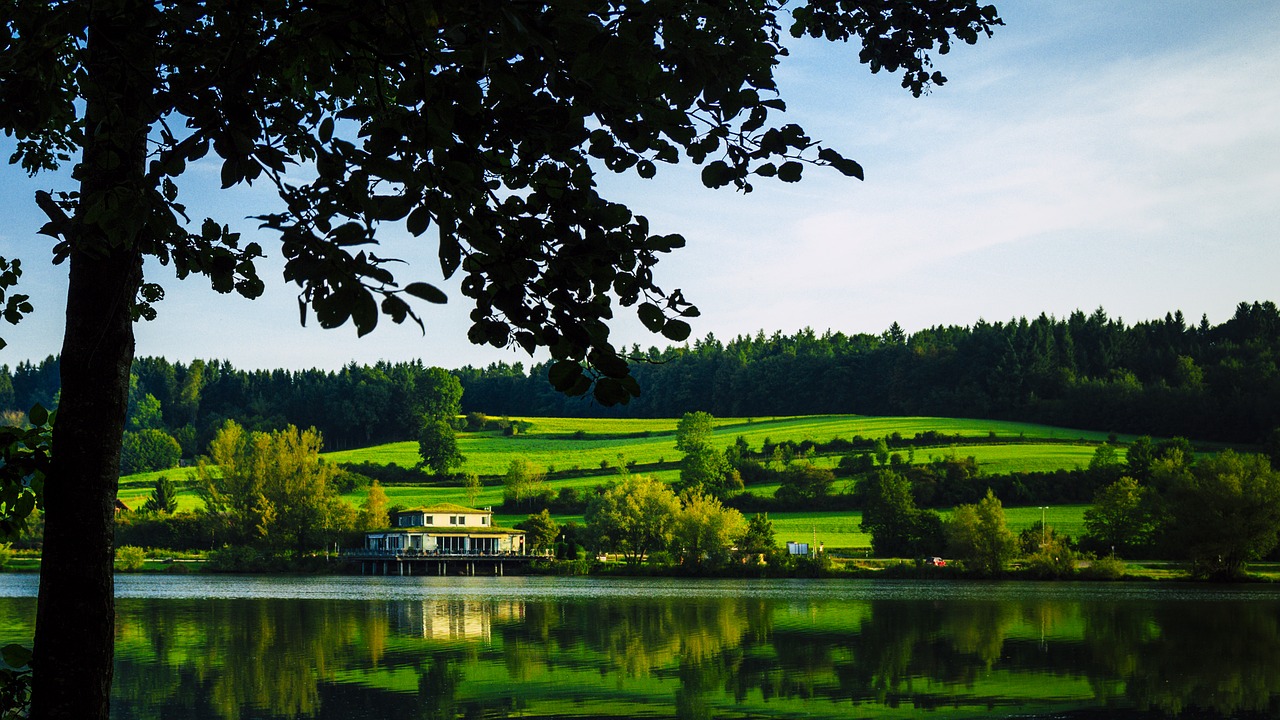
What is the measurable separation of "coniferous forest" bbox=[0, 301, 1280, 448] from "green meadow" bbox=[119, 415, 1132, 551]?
5.48 metres

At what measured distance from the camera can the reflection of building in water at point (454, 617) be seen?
2842 cm

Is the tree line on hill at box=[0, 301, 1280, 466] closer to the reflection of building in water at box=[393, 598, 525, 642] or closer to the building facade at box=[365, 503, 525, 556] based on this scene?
the building facade at box=[365, 503, 525, 556]

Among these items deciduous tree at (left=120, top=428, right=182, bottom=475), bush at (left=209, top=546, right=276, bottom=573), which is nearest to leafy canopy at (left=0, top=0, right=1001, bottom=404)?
bush at (left=209, top=546, right=276, bottom=573)

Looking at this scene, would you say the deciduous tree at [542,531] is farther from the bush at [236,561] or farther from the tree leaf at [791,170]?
the tree leaf at [791,170]

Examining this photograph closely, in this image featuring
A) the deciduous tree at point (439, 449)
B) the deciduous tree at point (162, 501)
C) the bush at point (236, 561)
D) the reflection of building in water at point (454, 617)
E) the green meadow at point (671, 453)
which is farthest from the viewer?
the deciduous tree at point (439, 449)

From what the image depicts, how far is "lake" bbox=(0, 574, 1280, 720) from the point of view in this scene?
17.4 meters

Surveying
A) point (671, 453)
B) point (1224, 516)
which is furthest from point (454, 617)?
point (671, 453)

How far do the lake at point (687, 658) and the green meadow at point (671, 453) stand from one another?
37.2 meters

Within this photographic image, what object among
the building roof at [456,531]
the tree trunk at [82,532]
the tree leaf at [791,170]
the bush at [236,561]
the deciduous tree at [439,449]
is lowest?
the bush at [236,561]

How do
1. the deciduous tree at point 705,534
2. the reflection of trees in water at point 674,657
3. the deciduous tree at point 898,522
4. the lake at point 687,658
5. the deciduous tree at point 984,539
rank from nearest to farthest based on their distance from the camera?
1. the lake at point 687,658
2. the reflection of trees in water at point 674,657
3. the deciduous tree at point 984,539
4. the deciduous tree at point 898,522
5. the deciduous tree at point 705,534

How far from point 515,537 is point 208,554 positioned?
70.1 feet

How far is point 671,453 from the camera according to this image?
105 meters

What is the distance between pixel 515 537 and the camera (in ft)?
276

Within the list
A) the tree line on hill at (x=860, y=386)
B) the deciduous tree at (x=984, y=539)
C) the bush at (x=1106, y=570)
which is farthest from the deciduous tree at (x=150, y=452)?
the bush at (x=1106, y=570)
